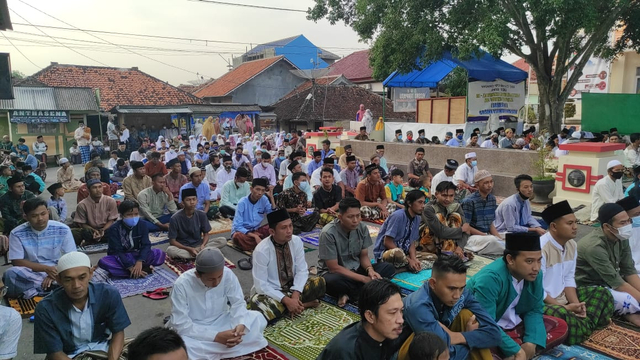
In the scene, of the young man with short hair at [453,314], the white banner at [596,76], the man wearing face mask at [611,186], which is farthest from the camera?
the white banner at [596,76]

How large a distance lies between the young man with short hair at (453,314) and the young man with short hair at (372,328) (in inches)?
15.5

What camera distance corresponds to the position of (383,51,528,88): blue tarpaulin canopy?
1645 cm

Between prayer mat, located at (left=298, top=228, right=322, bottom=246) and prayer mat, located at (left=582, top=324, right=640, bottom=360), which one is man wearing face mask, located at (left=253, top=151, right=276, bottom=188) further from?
prayer mat, located at (left=582, top=324, right=640, bottom=360)

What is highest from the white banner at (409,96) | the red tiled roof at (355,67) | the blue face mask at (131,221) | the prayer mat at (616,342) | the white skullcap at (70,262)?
the red tiled roof at (355,67)

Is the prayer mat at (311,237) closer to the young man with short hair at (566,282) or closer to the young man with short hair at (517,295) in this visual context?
the young man with short hair at (566,282)

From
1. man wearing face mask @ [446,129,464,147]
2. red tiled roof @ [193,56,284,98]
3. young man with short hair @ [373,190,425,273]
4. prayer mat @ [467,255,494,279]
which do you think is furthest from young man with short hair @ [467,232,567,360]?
red tiled roof @ [193,56,284,98]

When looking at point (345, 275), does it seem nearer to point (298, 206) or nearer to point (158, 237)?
point (298, 206)

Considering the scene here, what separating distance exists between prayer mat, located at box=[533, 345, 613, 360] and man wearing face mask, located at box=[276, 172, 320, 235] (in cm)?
471

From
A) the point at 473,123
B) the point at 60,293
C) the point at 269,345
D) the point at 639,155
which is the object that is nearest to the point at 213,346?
the point at 269,345

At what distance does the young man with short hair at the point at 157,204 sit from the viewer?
7.99 m

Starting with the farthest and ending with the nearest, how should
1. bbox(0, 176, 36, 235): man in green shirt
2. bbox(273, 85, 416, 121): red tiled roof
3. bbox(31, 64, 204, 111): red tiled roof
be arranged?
1. bbox(273, 85, 416, 121): red tiled roof
2. bbox(31, 64, 204, 111): red tiled roof
3. bbox(0, 176, 36, 235): man in green shirt

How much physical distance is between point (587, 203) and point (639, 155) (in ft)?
10.8

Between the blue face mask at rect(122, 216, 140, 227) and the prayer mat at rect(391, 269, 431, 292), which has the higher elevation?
the blue face mask at rect(122, 216, 140, 227)

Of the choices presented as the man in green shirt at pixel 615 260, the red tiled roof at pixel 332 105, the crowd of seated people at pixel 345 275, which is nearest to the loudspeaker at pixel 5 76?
the crowd of seated people at pixel 345 275
